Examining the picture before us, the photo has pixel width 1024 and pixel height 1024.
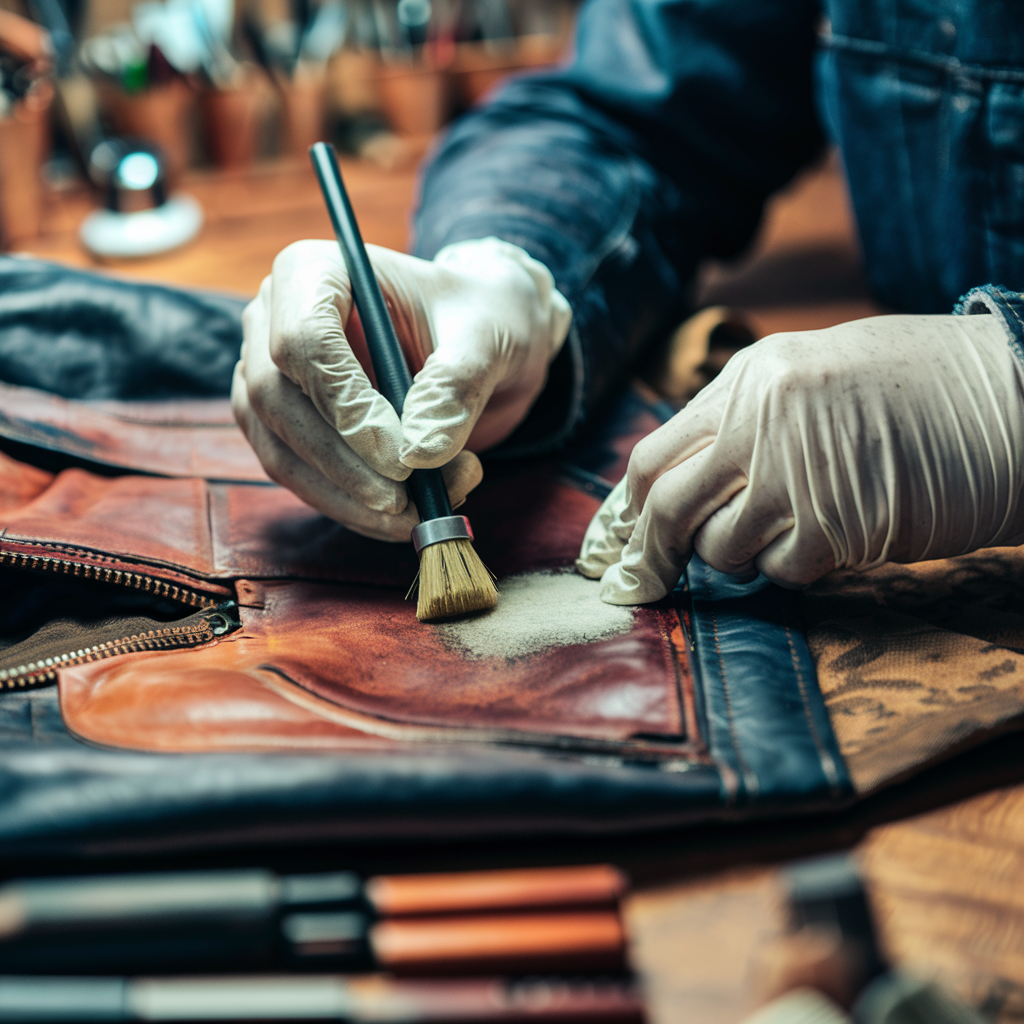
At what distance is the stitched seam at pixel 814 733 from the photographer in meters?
0.61

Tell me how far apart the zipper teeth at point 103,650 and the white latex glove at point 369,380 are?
0.18m

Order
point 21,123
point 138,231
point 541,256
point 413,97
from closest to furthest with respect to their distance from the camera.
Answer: point 541,256, point 21,123, point 138,231, point 413,97

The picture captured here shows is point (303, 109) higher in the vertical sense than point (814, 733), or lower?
higher

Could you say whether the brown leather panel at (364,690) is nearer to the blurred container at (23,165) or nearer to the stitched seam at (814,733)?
the stitched seam at (814,733)

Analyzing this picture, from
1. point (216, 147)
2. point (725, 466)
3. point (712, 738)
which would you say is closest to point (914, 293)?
point (725, 466)

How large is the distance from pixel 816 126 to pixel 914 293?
1.15 feet

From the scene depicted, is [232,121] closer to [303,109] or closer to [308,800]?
[303,109]

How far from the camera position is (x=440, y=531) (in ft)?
2.65

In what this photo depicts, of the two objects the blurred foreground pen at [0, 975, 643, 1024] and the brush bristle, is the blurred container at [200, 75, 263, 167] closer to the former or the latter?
the brush bristle

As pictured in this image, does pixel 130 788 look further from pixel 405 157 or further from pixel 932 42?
pixel 405 157

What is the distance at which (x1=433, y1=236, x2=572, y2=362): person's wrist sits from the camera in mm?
1008

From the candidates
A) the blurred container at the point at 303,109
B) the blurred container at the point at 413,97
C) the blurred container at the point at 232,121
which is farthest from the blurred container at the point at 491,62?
the blurred container at the point at 232,121

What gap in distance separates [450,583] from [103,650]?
0.94ft

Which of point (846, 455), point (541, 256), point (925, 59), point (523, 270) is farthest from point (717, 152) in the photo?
point (846, 455)
